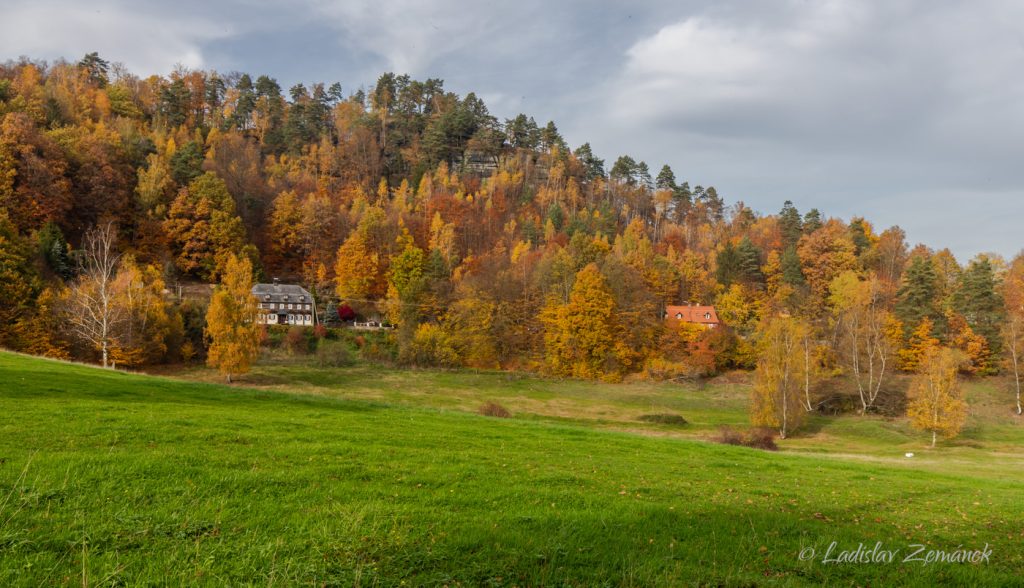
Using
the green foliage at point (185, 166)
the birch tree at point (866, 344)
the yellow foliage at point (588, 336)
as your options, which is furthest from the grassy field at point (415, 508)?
the green foliage at point (185, 166)

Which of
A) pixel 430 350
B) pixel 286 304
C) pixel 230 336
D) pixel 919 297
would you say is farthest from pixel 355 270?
pixel 919 297

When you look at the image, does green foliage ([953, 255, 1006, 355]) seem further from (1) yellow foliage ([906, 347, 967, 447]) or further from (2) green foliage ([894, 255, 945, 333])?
(1) yellow foliage ([906, 347, 967, 447])

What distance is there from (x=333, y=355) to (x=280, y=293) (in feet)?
66.6

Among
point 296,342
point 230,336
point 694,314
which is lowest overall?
point 296,342

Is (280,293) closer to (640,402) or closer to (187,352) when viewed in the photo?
(187,352)

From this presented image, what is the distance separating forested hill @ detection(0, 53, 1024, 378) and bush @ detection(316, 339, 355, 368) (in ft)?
22.4

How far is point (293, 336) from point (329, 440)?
59.8 metres

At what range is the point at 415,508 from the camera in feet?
23.6

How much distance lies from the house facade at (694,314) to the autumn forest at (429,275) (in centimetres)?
281

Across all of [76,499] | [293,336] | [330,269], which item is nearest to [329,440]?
[76,499]

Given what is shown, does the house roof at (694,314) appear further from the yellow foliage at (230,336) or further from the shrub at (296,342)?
the yellow foliage at (230,336)

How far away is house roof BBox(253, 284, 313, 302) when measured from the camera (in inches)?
2975

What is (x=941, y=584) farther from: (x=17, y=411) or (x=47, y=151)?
(x=47, y=151)

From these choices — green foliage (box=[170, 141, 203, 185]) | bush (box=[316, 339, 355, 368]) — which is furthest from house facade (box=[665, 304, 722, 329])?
green foliage (box=[170, 141, 203, 185])
